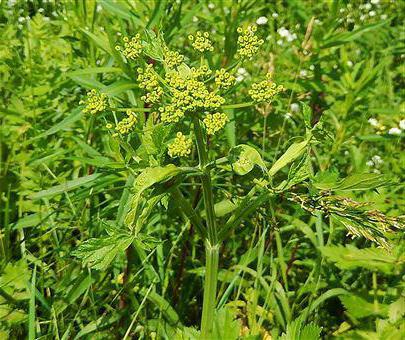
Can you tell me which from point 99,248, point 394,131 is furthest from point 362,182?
point 394,131

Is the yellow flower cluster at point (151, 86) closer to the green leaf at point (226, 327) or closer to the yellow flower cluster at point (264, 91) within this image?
the yellow flower cluster at point (264, 91)

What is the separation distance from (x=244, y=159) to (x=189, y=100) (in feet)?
0.65

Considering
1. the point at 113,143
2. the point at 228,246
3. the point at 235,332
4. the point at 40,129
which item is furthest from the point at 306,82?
the point at 235,332

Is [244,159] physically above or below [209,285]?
above

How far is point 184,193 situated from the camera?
8.43ft

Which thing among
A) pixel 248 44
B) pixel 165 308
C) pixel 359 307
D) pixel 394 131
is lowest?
pixel 165 308

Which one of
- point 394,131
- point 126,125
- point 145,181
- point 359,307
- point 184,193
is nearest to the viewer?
point 145,181

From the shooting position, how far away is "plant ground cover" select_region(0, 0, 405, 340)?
4.26 feet

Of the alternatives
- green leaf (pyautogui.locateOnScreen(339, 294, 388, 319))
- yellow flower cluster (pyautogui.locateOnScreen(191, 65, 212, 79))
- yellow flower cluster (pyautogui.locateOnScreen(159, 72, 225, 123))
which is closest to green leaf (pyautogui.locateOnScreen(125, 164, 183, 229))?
yellow flower cluster (pyautogui.locateOnScreen(159, 72, 225, 123))

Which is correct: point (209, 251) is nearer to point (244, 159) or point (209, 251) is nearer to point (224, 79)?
point (244, 159)

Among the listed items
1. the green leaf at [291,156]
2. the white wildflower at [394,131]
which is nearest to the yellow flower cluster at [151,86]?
the green leaf at [291,156]

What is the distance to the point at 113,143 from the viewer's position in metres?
1.55

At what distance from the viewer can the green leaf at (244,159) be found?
1.26 m

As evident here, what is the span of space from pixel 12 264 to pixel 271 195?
3.91 ft
